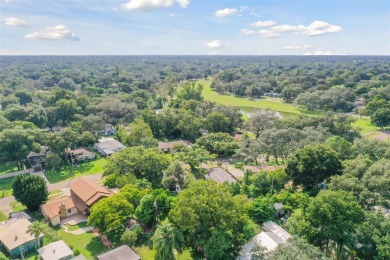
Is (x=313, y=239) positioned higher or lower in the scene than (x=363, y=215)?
lower

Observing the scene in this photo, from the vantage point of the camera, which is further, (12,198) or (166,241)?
(12,198)

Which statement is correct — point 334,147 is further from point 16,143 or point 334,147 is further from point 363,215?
point 16,143

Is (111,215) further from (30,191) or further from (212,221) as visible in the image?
(30,191)

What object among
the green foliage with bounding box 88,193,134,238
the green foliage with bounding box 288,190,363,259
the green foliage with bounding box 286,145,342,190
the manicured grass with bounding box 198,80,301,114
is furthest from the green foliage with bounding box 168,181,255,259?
the manicured grass with bounding box 198,80,301,114

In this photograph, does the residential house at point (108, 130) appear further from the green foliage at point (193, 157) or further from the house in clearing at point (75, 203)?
the house in clearing at point (75, 203)

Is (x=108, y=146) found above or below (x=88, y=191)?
below

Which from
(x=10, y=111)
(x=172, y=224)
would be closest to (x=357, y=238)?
(x=172, y=224)

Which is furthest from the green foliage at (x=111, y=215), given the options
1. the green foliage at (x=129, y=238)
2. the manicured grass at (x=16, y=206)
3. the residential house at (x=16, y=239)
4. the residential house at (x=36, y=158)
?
the residential house at (x=36, y=158)

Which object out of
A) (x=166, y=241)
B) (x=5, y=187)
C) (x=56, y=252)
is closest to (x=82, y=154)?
(x=5, y=187)
